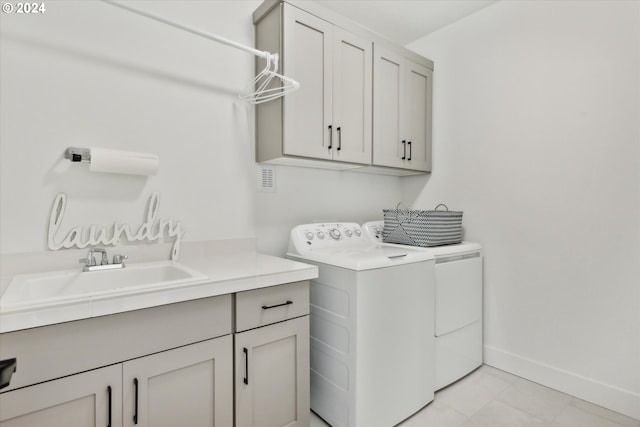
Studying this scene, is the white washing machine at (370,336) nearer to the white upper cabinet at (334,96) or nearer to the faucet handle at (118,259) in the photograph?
the white upper cabinet at (334,96)

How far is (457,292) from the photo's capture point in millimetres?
2084

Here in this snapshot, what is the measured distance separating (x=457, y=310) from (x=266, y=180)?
148cm

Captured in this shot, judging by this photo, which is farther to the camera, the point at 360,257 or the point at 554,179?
the point at 554,179

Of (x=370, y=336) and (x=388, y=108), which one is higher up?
(x=388, y=108)

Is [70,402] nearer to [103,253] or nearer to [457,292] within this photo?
[103,253]

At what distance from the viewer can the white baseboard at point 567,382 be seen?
1749 millimetres

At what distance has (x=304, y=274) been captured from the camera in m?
1.50

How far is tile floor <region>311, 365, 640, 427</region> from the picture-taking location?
170 cm

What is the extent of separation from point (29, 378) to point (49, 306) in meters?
0.21

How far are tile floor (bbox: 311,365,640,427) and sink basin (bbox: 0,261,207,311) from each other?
1.10 meters

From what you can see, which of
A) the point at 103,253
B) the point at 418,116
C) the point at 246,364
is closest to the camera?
the point at 246,364

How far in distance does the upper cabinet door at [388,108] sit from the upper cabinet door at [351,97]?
0.07 m

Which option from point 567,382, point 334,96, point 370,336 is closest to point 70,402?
point 370,336

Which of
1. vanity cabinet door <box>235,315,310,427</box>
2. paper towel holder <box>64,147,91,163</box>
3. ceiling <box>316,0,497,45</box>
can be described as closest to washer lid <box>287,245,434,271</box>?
vanity cabinet door <box>235,315,310,427</box>
